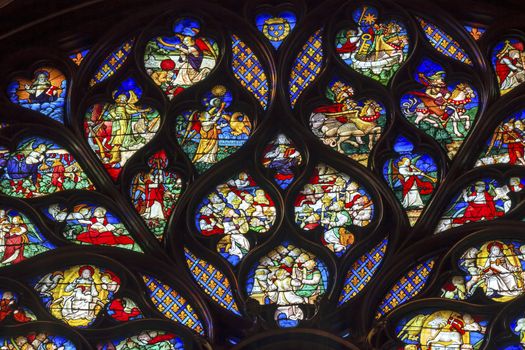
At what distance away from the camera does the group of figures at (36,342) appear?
11.7m

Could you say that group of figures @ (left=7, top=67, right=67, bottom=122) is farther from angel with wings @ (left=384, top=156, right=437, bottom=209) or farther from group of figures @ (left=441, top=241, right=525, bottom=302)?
group of figures @ (left=441, top=241, right=525, bottom=302)

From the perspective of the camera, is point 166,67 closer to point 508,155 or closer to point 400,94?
point 400,94

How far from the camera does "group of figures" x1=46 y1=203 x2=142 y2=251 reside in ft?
40.8

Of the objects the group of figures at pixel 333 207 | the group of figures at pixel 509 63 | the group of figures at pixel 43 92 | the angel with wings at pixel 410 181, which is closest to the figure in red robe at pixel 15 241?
the group of figures at pixel 43 92

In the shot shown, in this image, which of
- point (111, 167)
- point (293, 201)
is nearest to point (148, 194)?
point (111, 167)

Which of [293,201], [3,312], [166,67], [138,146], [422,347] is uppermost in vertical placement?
[166,67]

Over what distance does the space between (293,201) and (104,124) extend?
188 cm

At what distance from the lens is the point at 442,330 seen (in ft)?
38.1

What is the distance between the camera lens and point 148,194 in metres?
12.7

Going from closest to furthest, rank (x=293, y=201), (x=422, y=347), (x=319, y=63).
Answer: (x=422, y=347) < (x=293, y=201) < (x=319, y=63)

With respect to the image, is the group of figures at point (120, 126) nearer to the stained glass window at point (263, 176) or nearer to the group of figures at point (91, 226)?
the stained glass window at point (263, 176)

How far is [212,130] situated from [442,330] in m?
2.78

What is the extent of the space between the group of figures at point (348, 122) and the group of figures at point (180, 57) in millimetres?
1114

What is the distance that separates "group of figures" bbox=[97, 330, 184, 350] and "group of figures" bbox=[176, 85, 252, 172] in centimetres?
165
